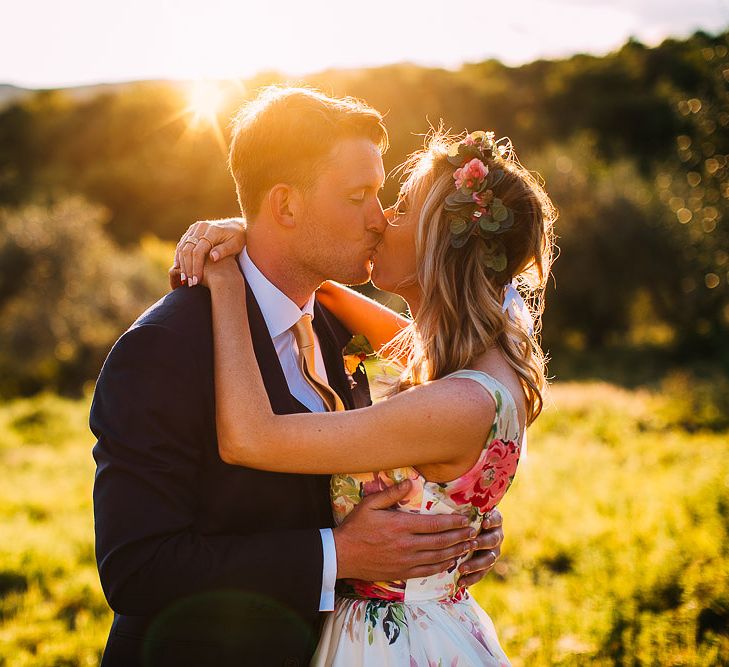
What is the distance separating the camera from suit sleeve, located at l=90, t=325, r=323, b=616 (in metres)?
2.17

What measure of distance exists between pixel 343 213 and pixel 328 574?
1.35 m

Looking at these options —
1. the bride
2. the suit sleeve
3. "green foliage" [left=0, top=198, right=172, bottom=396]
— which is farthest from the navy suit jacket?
"green foliage" [left=0, top=198, right=172, bottom=396]

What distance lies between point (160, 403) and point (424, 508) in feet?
3.03

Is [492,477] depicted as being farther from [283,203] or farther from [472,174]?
[283,203]

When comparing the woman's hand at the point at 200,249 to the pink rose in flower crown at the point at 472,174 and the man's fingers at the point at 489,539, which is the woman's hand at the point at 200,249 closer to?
the pink rose in flower crown at the point at 472,174

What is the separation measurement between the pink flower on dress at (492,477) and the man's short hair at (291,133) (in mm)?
1231

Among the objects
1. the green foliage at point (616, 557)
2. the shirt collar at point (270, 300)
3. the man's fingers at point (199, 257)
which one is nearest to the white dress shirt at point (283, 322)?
the shirt collar at point (270, 300)

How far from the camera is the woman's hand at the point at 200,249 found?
8.61 feet

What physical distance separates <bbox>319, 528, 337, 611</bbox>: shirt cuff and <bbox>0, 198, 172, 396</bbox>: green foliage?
935 inches

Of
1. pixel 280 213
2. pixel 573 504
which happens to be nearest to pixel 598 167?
pixel 573 504

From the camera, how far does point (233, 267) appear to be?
2.74 metres

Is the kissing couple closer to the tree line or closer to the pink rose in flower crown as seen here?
the pink rose in flower crown

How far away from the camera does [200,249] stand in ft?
8.77

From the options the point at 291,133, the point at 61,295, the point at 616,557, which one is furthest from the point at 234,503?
the point at 61,295
